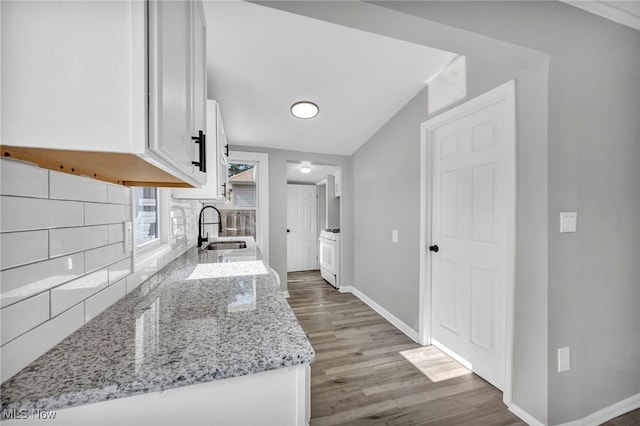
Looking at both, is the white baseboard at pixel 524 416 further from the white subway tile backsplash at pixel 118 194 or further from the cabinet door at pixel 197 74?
the white subway tile backsplash at pixel 118 194

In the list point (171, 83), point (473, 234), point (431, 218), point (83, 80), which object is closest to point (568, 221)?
point (473, 234)

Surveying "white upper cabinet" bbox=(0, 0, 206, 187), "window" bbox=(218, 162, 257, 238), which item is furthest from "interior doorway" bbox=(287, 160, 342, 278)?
"white upper cabinet" bbox=(0, 0, 206, 187)

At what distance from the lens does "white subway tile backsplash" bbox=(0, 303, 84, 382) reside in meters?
0.54

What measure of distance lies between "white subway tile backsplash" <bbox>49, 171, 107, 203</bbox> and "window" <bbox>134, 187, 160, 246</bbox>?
517 mm

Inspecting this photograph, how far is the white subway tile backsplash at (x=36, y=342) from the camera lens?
542 mm

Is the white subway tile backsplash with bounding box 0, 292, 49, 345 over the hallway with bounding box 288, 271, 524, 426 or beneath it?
over

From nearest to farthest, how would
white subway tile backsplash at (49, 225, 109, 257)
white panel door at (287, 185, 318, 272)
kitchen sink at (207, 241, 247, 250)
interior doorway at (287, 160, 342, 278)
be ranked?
white subway tile backsplash at (49, 225, 109, 257)
kitchen sink at (207, 241, 247, 250)
interior doorway at (287, 160, 342, 278)
white panel door at (287, 185, 318, 272)

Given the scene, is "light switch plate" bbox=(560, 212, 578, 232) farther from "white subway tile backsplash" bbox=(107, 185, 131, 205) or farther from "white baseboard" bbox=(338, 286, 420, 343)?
"white subway tile backsplash" bbox=(107, 185, 131, 205)

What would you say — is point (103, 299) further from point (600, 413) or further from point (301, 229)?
point (301, 229)

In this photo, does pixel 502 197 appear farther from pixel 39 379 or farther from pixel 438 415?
pixel 39 379

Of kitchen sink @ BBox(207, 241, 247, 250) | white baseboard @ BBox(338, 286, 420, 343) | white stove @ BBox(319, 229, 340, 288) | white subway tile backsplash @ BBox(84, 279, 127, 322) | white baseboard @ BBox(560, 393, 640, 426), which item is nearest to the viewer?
white subway tile backsplash @ BBox(84, 279, 127, 322)

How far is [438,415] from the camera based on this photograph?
1.65m

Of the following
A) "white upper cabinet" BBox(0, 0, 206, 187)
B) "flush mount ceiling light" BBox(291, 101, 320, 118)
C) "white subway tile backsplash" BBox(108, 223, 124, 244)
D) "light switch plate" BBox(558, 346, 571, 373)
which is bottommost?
"light switch plate" BBox(558, 346, 571, 373)

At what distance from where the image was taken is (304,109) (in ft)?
9.39
